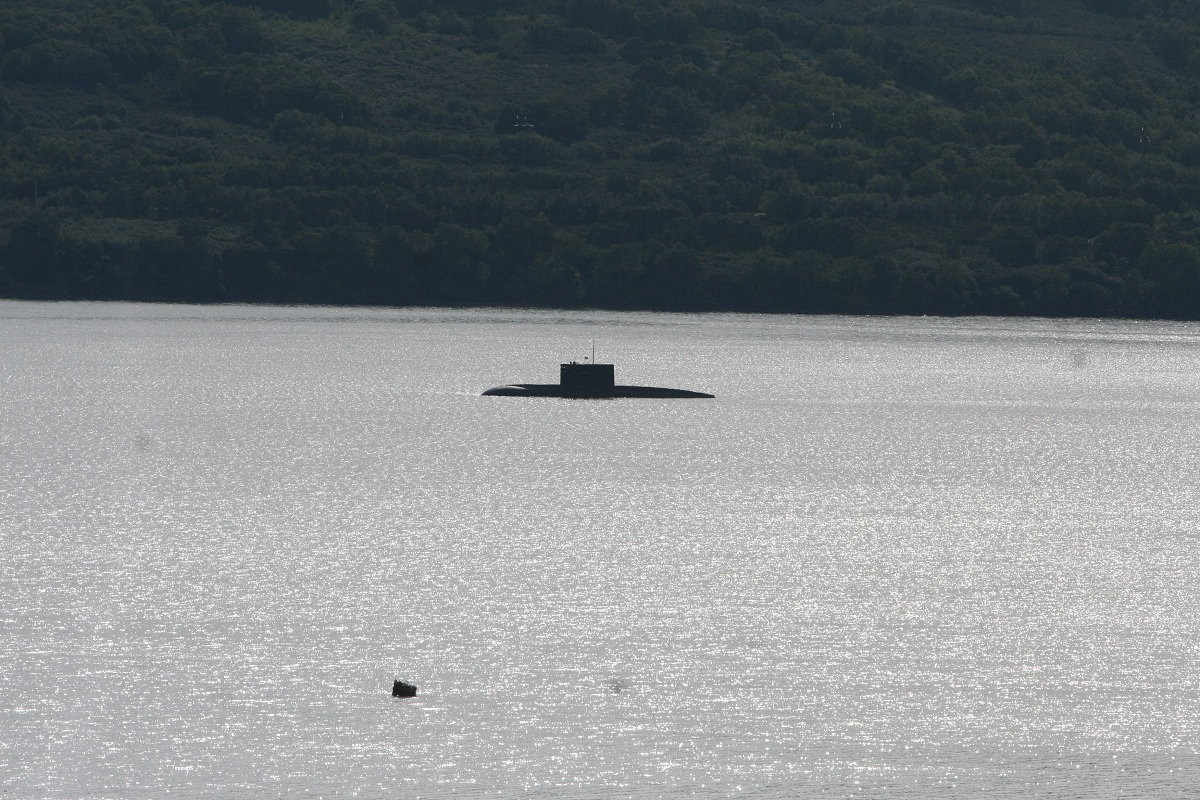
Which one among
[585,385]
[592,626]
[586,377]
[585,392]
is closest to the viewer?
[592,626]

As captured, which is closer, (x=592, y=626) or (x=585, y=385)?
(x=592, y=626)

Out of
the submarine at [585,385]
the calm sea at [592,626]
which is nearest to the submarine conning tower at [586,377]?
the submarine at [585,385]

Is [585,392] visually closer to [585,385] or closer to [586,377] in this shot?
[585,385]

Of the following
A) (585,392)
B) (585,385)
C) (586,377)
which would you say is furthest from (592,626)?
(585,392)

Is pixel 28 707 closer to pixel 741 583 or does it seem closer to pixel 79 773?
pixel 79 773

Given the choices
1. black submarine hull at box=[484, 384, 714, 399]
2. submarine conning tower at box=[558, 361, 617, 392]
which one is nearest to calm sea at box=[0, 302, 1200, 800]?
submarine conning tower at box=[558, 361, 617, 392]

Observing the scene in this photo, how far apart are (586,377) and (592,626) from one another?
10637 cm

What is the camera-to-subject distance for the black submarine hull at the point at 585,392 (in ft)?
564

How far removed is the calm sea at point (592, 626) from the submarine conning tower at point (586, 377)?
42.0 metres

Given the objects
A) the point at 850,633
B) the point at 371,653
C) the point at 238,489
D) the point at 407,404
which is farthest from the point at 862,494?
the point at 407,404

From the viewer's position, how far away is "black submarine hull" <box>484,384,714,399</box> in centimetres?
17188

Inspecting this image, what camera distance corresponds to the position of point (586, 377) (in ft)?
559

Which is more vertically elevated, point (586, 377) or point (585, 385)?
point (586, 377)

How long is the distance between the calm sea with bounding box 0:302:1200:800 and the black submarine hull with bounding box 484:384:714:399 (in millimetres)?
43295
